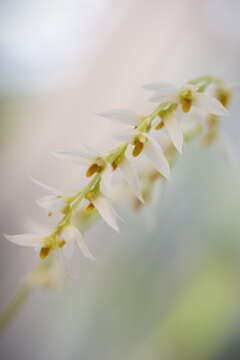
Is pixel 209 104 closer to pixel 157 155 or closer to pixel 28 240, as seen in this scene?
pixel 157 155

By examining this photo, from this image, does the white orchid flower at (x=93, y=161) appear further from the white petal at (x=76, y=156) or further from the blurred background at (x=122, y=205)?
the blurred background at (x=122, y=205)

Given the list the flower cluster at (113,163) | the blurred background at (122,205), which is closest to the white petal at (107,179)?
the flower cluster at (113,163)

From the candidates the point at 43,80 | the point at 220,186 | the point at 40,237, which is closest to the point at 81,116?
the point at 43,80

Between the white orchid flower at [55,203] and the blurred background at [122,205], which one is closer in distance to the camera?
the white orchid flower at [55,203]

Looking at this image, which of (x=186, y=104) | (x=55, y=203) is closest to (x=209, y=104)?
(x=186, y=104)

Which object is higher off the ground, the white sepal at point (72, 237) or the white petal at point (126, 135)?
the white petal at point (126, 135)

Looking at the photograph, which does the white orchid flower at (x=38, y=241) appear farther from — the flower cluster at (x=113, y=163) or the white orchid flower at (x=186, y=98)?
the white orchid flower at (x=186, y=98)
